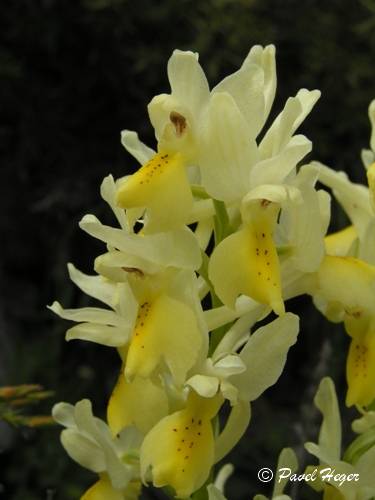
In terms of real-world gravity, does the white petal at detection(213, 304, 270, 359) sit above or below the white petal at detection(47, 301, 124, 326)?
below

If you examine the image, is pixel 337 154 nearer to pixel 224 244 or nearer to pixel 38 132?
pixel 38 132

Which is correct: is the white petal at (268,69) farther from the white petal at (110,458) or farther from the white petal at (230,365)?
the white petal at (110,458)

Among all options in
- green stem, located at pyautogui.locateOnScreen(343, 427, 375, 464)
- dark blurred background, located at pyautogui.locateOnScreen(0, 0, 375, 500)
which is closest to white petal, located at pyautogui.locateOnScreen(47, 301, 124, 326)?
green stem, located at pyautogui.locateOnScreen(343, 427, 375, 464)

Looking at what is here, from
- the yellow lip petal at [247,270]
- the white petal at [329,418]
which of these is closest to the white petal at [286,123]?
the yellow lip petal at [247,270]

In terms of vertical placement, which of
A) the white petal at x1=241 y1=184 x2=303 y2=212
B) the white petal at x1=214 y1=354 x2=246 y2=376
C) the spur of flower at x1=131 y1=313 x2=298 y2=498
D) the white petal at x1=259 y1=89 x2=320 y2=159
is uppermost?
the white petal at x1=259 y1=89 x2=320 y2=159

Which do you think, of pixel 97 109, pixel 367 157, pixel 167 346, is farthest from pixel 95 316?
pixel 97 109

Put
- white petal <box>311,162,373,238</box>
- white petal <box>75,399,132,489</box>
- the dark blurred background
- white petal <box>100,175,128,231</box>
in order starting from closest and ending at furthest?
1. white petal <box>100,175,128,231</box>
2. white petal <box>75,399,132,489</box>
3. white petal <box>311,162,373,238</box>
4. the dark blurred background

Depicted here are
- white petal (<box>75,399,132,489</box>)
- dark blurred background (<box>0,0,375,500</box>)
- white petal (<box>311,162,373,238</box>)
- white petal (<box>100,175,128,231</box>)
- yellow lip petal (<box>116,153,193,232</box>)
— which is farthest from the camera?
dark blurred background (<box>0,0,375,500</box>)

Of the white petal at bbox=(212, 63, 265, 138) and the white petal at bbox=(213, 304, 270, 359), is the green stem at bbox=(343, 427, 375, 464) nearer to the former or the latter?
the white petal at bbox=(213, 304, 270, 359)
